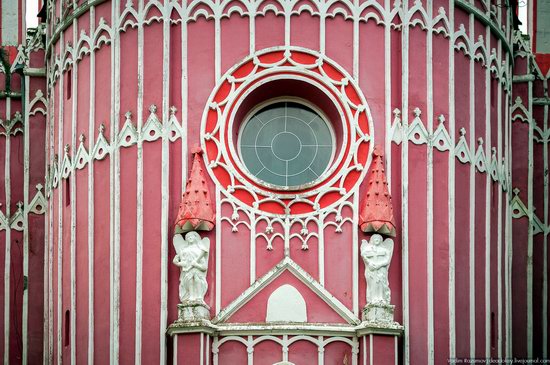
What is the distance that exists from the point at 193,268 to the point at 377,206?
3.85m

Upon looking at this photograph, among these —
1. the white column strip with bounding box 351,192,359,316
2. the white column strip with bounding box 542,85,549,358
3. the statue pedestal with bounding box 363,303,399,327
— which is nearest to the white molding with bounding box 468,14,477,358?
the statue pedestal with bounding box 363,303,399,327

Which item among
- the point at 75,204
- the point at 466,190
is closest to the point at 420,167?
the point at 466,190

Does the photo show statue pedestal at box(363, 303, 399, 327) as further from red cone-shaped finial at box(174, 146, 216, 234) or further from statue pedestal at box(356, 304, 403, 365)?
red cone-shaped finial at box(174, 146, 216, 234)

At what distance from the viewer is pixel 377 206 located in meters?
40.3

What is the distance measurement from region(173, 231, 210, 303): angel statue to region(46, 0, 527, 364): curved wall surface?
0.96ft

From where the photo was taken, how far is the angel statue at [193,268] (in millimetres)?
39969

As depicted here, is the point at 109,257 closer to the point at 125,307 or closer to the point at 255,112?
the point at 125,307

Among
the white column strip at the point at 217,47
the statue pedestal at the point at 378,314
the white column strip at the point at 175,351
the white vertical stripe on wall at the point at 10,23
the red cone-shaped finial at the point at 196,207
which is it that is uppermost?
the white vertical stripe on wall at the point at 10,23

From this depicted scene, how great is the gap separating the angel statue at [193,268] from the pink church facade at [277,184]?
4 cm

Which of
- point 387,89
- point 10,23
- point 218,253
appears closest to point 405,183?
point 387,89

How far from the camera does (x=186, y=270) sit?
40031 mm

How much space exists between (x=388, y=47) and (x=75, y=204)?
7.29 metres

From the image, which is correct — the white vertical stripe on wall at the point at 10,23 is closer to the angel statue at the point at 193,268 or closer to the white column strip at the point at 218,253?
the white column strip at the point at 218,253

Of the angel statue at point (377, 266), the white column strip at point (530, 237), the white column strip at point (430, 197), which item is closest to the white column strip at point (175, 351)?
the angel statue at point (377, 266)
